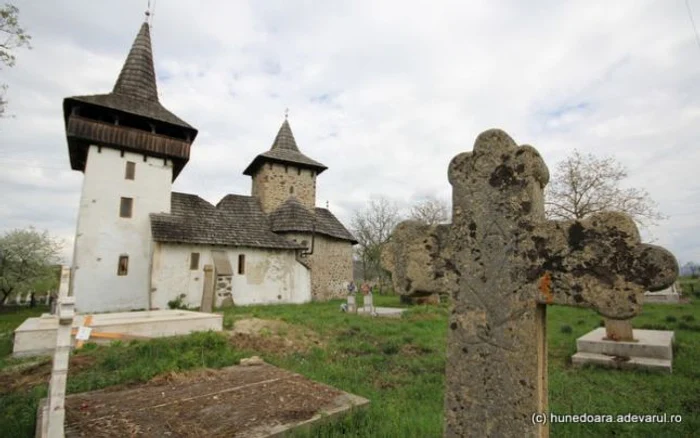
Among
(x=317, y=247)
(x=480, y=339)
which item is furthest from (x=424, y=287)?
(x=317, y=247)

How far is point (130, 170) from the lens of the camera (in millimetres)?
18625

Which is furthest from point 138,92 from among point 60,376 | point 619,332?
point 619,332

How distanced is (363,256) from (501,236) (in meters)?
35.8

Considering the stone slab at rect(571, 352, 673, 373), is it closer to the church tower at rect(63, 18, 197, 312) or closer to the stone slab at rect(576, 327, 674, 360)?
the stone slab at rect(576, 327, 674, 360)

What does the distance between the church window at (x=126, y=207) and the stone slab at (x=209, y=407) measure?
15.6 m

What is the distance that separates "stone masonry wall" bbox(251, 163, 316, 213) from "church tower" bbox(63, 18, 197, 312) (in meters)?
6.50

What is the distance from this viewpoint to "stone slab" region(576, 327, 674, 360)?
246 inches

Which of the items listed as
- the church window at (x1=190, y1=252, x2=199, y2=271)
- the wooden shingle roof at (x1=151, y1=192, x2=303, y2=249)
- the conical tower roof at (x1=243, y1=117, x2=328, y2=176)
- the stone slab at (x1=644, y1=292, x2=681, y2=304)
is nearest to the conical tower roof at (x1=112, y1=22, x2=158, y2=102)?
the wooden shingle roof at (x1=151, y1=192, x2=303, y2=249)

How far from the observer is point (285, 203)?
24797mm

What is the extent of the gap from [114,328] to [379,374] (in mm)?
6907

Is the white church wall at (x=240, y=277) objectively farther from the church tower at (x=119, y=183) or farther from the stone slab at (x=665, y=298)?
the stone slab at (x=665, y=298)

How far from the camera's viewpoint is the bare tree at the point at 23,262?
30578mm

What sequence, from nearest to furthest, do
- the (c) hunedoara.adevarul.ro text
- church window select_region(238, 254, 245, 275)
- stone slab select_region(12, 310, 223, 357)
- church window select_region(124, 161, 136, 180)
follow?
the (c) hunedoara.adevarul.ro text, stone slab select_region(12, 310, 223, 357), church window select_region(124, 161, 136, 180), church window select_region(238, 254, 245, 275)

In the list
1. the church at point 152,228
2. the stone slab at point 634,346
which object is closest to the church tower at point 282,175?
the church at point 152,228
